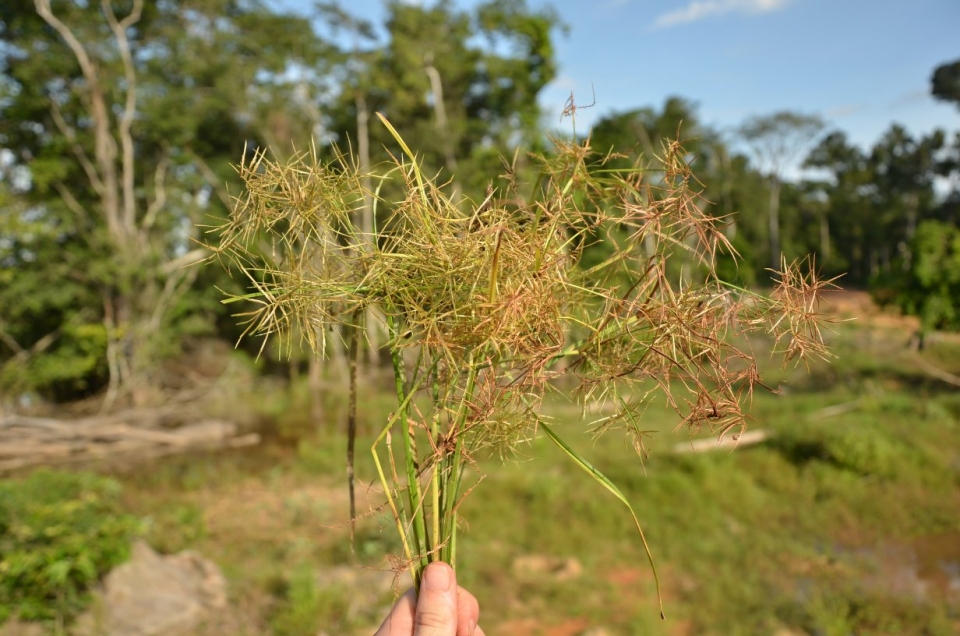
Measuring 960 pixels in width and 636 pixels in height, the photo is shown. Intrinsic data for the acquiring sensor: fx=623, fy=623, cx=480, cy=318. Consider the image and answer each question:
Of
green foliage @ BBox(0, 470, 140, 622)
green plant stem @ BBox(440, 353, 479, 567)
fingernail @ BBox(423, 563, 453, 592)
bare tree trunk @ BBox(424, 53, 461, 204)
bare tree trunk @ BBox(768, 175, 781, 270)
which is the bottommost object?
green foliage @ BBox(0, 470, 140, 622)

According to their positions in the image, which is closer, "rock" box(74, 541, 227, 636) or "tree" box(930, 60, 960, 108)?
"rock" box(74, 541, 227, 636)

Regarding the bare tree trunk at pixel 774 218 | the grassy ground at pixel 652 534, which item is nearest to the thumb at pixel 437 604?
the grassy ground at pixel 652 534

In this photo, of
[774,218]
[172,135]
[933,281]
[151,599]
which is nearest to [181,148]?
[172,135]

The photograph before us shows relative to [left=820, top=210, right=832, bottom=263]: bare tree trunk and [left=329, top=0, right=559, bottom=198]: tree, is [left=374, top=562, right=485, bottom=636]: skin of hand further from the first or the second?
[left=820, top=210, right=832, bottom=263]: bare tree trunk

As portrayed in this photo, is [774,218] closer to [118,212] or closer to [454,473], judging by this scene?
[118,212]

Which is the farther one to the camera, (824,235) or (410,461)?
(824,235)

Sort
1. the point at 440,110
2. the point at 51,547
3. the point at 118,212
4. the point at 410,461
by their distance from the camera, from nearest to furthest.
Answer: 1. the point at 410,461
2. the point at 51,547
3. the point at 118,212
4. the point at 440,110

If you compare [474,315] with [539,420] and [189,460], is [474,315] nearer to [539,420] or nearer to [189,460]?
[539,420]

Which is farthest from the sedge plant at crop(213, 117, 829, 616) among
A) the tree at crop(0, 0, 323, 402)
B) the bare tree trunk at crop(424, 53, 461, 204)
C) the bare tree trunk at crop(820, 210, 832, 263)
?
the bare tree trunk at crop(820, 210, 832, 263)
